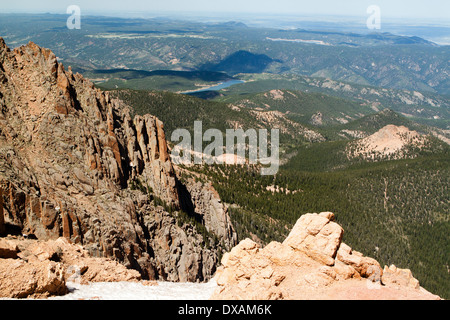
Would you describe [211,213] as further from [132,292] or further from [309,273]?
[132,292]

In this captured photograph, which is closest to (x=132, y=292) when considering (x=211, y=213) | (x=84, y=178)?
(x=84, y=178)

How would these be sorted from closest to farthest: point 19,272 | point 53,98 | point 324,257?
point 19,272
point 324,257
point 53,98

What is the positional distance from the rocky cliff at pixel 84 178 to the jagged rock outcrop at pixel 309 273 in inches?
561

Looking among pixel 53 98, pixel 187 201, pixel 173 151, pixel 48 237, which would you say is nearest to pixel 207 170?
pixel 173 151

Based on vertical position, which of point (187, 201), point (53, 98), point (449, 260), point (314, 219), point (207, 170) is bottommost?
point (449, 260)

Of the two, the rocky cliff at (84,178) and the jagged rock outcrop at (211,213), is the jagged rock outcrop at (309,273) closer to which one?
the rocky cliff at (84,178)

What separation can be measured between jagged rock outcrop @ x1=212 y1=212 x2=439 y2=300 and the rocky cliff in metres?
14.2

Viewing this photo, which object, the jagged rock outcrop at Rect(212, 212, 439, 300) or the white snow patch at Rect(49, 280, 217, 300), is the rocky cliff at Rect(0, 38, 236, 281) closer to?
the white snow patch at Rect(49, 280, 217, 300)

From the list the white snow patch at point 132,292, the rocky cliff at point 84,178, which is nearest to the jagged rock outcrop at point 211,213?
Answer: the rocky cliff at point 84,178

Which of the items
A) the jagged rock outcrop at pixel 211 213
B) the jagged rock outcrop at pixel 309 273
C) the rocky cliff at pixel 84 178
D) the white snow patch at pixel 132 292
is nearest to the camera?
the white snow patch at pixel 132 292

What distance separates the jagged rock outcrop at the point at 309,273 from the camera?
21078 millimetres

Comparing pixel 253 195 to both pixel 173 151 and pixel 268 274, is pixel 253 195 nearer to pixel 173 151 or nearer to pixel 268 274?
pixel 173 151
